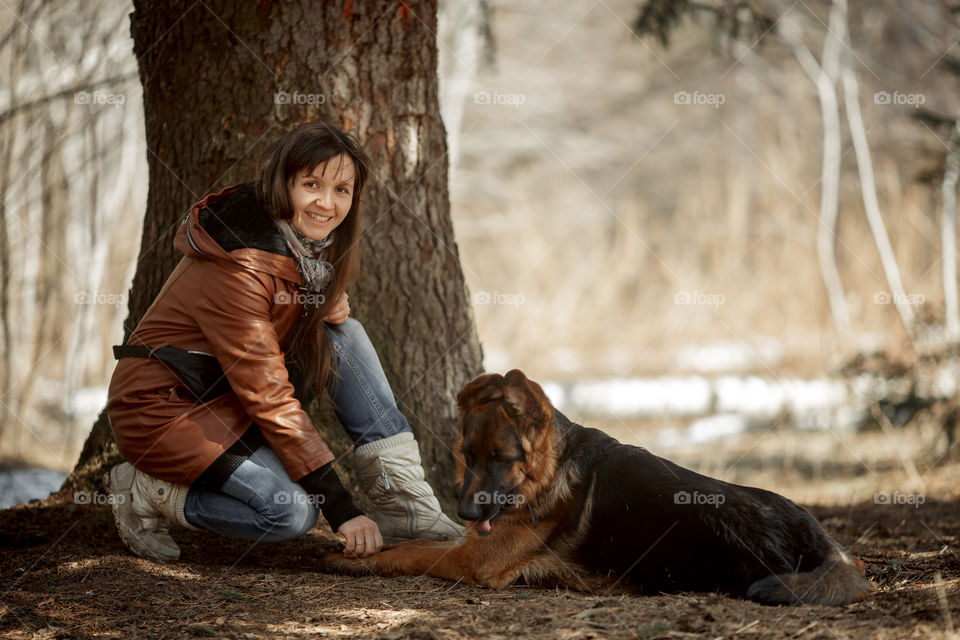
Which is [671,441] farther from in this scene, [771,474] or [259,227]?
[259,227]

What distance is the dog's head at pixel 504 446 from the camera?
11.6 ft

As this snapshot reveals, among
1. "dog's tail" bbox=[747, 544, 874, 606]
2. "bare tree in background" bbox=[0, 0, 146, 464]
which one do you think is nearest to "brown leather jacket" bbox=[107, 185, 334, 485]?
"dog's tail" bbox=[747, 544, 874, 606]

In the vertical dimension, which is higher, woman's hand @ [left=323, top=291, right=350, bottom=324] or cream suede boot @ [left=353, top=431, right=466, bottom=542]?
woman's hand @ [left=323, top=291, right=350, bottom=324]

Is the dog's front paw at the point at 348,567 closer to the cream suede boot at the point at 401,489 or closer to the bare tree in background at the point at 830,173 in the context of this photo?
the cream suede boot at the point at 401,489

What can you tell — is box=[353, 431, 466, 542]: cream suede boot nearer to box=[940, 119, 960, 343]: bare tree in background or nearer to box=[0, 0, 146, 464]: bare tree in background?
box=[0, 0, 146, 464]: bare tree in background

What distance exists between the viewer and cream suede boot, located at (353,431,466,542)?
3992 mm

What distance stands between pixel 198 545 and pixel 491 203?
16.1 meters

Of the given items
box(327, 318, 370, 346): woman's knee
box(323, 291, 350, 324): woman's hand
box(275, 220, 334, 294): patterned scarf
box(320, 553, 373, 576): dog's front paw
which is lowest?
box(320, 553, 373, 576): dog's front paw

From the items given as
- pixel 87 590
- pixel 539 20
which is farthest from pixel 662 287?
pixel 87 590

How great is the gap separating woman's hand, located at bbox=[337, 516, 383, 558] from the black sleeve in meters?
0.03

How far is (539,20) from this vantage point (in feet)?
65.4

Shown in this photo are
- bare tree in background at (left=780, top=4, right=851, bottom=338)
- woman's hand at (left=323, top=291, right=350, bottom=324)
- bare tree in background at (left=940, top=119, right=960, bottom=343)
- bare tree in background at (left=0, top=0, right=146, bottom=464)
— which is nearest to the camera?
woman's hand at (left=323, top=291, right=350, bottom=324)

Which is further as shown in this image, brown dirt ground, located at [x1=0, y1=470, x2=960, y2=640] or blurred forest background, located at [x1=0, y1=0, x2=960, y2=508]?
blurred forest background, located at [x1=0, y1=0, x2=960, y2=508]

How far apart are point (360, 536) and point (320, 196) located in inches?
58.7
